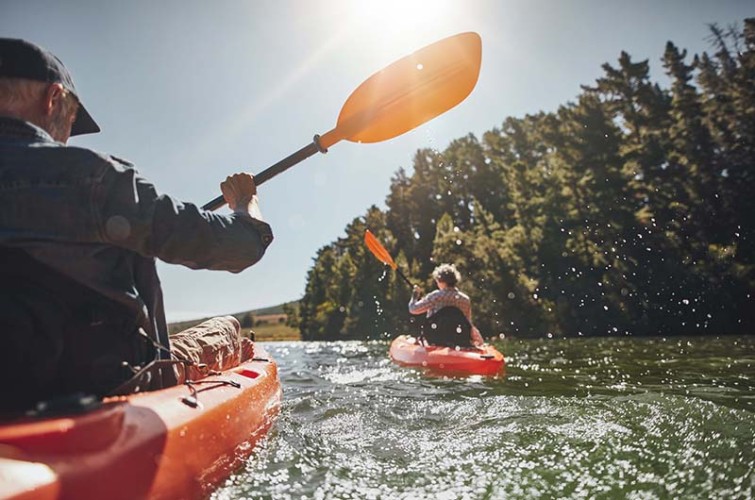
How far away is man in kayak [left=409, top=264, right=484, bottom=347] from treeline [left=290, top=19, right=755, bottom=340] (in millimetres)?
7858

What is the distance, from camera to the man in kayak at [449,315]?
7.08 m

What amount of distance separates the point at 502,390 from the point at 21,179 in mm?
4296

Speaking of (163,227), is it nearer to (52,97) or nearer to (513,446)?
(52,97)

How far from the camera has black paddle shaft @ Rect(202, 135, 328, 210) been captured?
3.07 m

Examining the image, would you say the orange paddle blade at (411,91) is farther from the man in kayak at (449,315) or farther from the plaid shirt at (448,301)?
the plaid shirt at (448,301)

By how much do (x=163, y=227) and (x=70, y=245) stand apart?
0.28 m

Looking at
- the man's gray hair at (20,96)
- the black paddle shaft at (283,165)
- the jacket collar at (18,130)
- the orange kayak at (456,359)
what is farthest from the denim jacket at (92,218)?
the orange kayak at (456,359)

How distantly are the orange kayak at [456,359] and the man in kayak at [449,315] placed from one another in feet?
0.90

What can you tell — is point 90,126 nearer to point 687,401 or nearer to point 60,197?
point 60,197

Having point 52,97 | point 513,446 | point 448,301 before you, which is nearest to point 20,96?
point 52,97

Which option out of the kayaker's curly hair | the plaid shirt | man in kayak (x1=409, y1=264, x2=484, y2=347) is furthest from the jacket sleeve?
the kayaker's curly hair

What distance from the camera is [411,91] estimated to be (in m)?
3.65

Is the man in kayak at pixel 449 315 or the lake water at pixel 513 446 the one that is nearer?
the lake water at pixel 513 446

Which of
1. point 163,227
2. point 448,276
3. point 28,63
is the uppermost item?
point 28,63
